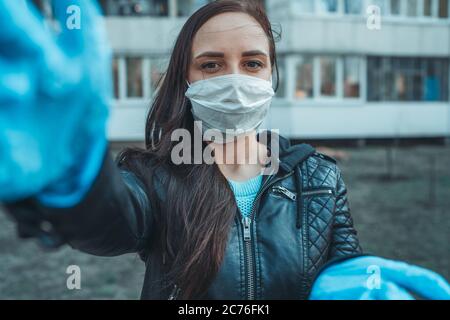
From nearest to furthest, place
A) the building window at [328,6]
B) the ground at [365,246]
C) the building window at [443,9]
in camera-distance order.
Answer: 1. the ground at [365,246]
2. the building window at [328,6]
3. the building window at [443,9]

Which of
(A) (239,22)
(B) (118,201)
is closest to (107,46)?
(B) (118,201)

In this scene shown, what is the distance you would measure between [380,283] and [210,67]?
78 centimetres

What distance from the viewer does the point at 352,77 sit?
16.6 m

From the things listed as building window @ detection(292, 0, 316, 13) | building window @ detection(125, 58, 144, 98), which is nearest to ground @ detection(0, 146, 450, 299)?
building window @ detection(292, 0, 316, 13)

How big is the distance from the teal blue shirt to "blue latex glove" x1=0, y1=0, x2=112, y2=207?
2.31 ft

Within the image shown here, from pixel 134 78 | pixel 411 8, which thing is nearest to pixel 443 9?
pixel 411 8

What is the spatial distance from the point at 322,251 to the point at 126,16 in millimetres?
15423

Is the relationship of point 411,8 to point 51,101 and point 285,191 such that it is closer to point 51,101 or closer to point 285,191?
point 285,191

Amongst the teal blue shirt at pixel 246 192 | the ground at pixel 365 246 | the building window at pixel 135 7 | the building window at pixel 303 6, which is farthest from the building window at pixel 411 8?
the teal blue shirt at pixel 246 192

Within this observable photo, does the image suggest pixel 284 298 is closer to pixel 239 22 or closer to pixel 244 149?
pixel 244 149

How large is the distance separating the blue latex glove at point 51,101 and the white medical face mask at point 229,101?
75cm

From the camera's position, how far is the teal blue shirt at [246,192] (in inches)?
55.5

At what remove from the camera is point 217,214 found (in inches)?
53.4

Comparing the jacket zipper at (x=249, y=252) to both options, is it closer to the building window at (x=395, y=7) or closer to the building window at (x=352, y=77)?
the building window at (x=352, y=77)
